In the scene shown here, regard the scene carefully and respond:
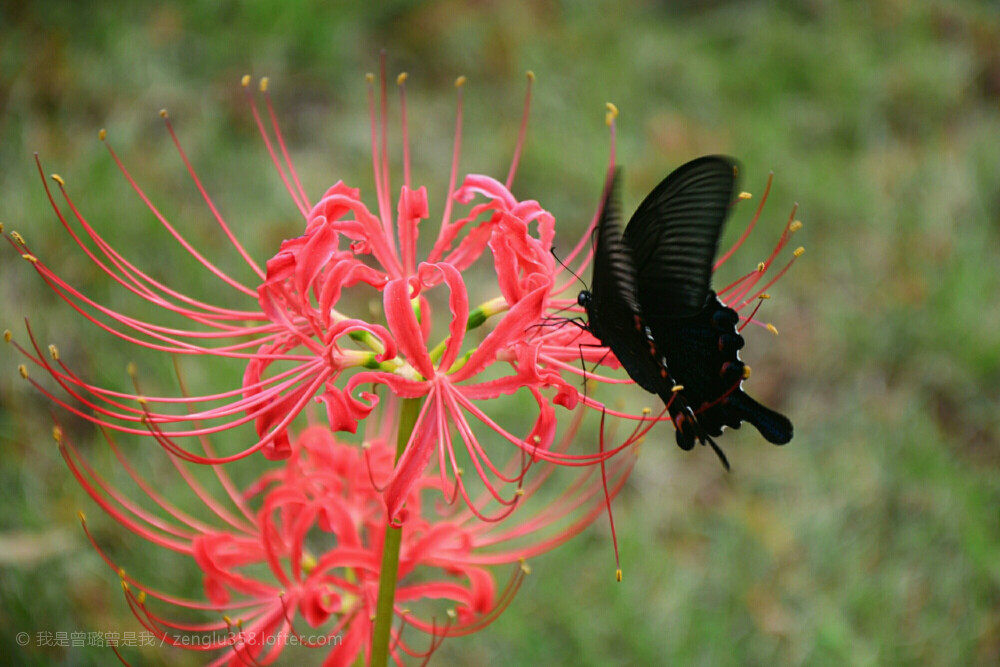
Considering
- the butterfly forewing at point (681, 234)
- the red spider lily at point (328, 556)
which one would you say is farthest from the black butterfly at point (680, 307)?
the red spider lily at point (328, 556)

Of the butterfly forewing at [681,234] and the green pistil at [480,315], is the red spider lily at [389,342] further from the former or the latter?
the butterfly forewing at [681,234]

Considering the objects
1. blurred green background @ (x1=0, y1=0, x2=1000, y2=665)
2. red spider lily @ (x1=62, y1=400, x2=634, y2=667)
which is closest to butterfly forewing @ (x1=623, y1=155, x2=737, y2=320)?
red spider lily @ (x1=62, y1=400, x2=634, y2=667)

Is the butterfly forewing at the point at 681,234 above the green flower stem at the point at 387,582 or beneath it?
above

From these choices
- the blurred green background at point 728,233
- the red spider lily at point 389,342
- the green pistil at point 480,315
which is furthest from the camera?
the blurred green background at point 728,233

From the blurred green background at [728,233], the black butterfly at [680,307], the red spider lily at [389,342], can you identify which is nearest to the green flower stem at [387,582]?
the red spider lily at [389,342]

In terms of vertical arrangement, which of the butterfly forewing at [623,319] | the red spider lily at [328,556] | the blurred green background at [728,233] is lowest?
the blurred green background at [728,233]

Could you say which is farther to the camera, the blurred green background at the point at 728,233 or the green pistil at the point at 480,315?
the blurred green background at the point at 728,233

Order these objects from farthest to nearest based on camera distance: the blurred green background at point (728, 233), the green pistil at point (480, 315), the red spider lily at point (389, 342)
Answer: the blurred green background at point (728, 233) < the green pistil at point (480, 315) < the red spider lily at point (389, 342)

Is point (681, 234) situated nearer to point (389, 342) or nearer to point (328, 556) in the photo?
point (389, 342)
